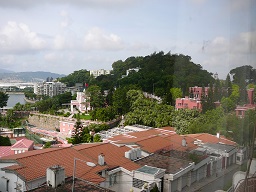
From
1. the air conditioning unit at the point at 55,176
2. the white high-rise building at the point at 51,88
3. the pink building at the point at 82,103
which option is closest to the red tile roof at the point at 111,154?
the air conditioning unit at the point at 55,176

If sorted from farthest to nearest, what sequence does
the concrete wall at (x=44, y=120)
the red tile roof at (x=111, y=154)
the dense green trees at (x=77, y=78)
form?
the dense green trees at (x=77, y=78)
the concrete wall at (x=44, y=120)
the red tile roof at (x=111, y=154)

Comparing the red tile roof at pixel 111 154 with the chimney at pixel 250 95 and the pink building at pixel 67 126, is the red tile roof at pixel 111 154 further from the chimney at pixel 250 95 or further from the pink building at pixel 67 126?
the pink building at pixel 67 126

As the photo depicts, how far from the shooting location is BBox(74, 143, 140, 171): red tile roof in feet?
11.2

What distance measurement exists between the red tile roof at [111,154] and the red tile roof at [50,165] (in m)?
0.20

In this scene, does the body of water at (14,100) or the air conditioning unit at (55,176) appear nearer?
the air conditioning unit at (55,176)

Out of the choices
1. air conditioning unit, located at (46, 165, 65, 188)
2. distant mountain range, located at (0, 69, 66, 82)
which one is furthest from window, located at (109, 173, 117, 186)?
distant mountain range, located at (0, 69, 66, 82)

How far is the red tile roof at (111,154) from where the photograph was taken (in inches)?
134

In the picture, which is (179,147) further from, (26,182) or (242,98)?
(26,182)

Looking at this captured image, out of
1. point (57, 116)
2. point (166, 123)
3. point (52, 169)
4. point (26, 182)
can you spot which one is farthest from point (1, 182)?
point (57, 116)

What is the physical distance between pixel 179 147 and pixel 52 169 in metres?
1.78

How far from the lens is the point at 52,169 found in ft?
8.04

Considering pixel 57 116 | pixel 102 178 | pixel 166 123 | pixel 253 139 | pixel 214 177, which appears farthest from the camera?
pixel 57 116

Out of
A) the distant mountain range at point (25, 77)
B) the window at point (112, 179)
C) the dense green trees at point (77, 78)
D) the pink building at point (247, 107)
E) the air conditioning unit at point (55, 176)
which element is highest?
the distant mountain range at point (25, 77)

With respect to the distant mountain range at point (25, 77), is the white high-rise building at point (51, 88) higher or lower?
lower
